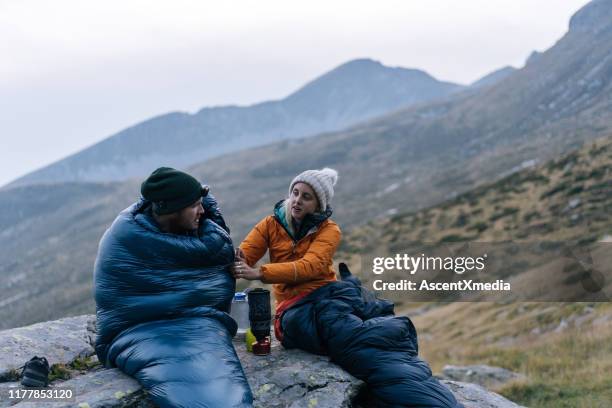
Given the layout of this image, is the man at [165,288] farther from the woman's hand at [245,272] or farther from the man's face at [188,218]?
the woman's hand at [245,272]

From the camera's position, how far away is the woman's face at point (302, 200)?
6.03 meters

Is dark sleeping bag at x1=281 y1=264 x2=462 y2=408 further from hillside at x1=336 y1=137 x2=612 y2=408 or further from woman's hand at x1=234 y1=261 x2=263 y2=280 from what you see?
hillside at x1=336 y1=137 x2=612 y2=408

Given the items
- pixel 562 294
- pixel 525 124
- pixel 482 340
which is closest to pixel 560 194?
pixel 562 294

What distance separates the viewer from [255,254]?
638 cm

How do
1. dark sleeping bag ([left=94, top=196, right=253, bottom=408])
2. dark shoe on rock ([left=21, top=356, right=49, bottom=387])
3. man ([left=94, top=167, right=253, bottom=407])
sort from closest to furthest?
dark sleeping bag ([left=94, top=196, right=253, bottom=408]) → man ([left=94, top=167, right=253, bottom=407]) → dark shoe on rock ([left=21, top=356, right=49, bottom=387])

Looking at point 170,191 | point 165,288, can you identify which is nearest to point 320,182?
point 170,191

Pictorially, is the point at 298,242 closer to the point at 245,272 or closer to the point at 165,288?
the point at 245,272

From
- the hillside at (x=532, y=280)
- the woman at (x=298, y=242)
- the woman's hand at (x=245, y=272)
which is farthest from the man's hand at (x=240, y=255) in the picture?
the hillside at (x=532, y=280)

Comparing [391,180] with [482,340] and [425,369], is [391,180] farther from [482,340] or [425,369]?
[425,369]

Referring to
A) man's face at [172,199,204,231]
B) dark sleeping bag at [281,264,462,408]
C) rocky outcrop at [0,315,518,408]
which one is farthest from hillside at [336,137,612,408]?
man's face at [172,199,204,231]

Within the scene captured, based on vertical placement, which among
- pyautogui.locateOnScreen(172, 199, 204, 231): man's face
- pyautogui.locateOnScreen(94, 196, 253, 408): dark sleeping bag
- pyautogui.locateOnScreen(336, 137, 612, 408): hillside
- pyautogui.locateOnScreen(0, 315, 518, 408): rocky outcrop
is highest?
pyautogui.locateOnScreen(172, 199, 204, 231): man's face

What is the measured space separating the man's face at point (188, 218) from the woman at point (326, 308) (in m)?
0.60

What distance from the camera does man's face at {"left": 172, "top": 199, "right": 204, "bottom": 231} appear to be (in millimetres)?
5466

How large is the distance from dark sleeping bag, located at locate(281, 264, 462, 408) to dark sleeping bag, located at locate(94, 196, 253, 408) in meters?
0.79
